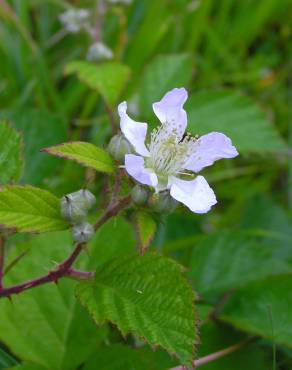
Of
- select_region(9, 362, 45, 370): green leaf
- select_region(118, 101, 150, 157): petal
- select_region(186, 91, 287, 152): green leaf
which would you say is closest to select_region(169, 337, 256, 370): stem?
select_region(9, 362, 45, 370): green leaf

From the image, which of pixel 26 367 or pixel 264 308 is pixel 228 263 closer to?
pixel 264 308

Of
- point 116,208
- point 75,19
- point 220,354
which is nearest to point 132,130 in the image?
point 116,208

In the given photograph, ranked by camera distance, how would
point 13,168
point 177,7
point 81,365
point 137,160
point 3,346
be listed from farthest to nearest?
point 177,7 < point 81,365 < point 3,346 < point 13,168 < point 137,160

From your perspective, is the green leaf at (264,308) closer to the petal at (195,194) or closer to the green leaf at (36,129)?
the petal at (195,194)

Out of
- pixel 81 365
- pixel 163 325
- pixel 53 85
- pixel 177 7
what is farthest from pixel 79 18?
pixel 163 325

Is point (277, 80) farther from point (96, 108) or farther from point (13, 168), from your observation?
point (13, 168)

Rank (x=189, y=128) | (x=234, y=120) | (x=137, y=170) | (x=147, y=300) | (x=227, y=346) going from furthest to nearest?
(x=234, y=120), (x=189, y=128), (x=227, y=346), (x=147, y=300), (x=137, y=170)
